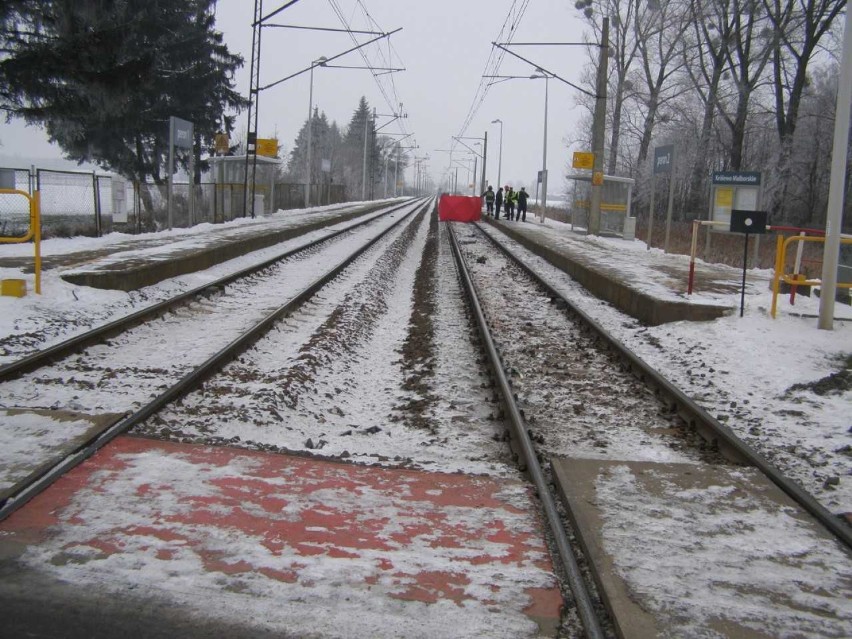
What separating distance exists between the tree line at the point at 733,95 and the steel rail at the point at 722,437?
31884mm

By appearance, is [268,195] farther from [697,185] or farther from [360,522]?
[360,522]

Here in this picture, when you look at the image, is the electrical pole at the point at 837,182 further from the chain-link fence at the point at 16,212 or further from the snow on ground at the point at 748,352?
the chain-link fence at the point at 16,212

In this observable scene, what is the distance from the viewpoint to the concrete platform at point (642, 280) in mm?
10875

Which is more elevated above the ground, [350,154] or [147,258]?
[350,154]

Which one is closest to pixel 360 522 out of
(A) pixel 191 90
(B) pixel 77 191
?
(B) pixel 77 191

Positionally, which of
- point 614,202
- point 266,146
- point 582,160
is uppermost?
point 266,146

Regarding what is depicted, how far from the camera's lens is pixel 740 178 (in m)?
16.5

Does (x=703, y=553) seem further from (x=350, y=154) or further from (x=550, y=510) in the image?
Answer: (x=350, y=154)

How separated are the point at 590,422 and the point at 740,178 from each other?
12.2m

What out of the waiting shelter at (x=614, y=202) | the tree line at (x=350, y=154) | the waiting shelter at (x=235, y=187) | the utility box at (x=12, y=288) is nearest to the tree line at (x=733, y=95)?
the waiting shelter at (x=614, y=202)

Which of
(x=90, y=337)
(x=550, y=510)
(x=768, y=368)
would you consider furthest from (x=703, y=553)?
(x=90, y=337)

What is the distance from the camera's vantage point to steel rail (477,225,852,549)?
438cm

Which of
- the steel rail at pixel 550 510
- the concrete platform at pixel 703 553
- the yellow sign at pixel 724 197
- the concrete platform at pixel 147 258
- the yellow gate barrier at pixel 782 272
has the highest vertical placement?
the yellow sign at pixel 724 197

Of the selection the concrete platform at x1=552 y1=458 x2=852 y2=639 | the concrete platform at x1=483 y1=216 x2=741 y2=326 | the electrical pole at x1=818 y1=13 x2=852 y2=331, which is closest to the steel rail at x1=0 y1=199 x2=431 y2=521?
the concrete platform at x1=552 y1=458 x2=852 y2=639
